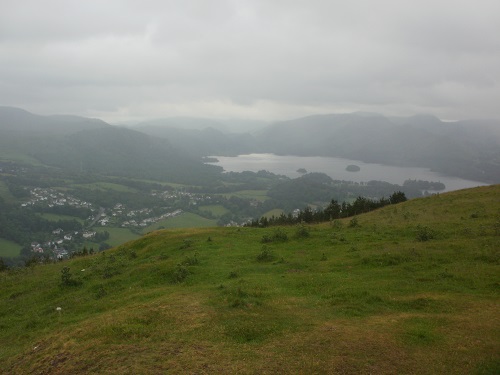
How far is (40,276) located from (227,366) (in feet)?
89.8

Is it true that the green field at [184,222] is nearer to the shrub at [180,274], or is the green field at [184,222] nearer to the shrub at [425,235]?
the shrub at [180,274]

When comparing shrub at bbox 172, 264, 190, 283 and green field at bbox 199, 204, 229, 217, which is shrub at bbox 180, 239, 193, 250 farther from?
green field at bbox 199, 204, 229, 217

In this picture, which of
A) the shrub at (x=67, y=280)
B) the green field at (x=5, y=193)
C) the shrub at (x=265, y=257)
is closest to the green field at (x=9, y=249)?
the green field at (x=5, y=193)

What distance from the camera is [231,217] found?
145 m

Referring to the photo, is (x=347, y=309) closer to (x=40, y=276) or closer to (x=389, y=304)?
(x=389, y=304)

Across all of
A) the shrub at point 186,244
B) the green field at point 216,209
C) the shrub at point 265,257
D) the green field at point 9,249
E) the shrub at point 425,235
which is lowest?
the green field at point 9,249

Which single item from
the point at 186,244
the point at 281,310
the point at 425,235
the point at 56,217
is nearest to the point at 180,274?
the point at 281,310

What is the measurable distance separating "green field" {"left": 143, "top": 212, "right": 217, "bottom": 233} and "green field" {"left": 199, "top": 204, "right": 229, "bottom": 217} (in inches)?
461

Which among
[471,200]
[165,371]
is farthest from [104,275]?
[471,200]

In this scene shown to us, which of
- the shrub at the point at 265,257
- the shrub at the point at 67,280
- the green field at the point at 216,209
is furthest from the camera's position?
the green field at the point at 216,209

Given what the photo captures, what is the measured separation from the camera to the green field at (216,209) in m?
154

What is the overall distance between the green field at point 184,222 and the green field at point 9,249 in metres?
40.2

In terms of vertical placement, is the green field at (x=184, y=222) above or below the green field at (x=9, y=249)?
above

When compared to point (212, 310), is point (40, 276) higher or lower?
lower
